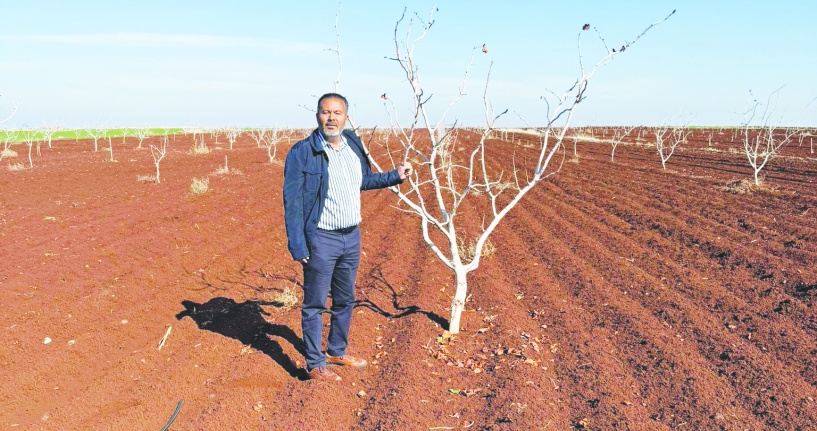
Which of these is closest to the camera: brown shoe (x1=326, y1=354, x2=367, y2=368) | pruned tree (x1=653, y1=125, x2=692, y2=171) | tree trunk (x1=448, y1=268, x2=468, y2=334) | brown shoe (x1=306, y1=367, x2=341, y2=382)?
brown shoe (x1=306, y1=367, x2=341, y2=382)

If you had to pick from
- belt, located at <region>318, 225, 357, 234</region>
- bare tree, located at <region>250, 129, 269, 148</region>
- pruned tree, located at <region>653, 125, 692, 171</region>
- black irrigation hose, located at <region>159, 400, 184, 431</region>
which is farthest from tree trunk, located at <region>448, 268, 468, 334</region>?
bare tree, located at <region>250, 129, 269, 148</region>

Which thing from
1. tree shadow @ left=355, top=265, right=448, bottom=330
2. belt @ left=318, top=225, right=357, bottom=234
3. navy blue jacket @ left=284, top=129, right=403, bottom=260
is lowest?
tree shadow @ left=355, top=265, right=448, bottom=330

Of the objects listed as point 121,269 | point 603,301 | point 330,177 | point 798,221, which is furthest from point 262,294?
point 798,221

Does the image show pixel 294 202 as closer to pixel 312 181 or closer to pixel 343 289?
pixel 312 181

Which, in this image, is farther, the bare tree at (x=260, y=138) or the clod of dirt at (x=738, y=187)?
the bare tree at (x=260, y=138)

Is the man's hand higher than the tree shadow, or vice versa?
the man's hand

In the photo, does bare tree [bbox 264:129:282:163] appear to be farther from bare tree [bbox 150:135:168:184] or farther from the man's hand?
the man's hand

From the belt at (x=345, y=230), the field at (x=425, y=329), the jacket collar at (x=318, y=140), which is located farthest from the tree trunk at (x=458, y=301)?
the jacket collar at (x=318, y=140)

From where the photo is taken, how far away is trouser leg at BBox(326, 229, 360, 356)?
3.11 m

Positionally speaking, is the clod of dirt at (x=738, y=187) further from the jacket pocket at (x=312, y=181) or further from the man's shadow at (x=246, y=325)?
the jacket pocket at (x=312, y=181)

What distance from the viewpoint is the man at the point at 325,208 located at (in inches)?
112

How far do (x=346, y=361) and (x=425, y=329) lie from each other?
91 cm

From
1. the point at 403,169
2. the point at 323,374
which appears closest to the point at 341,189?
the point at 403,169

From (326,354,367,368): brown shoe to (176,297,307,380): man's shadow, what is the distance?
0.19 meters
